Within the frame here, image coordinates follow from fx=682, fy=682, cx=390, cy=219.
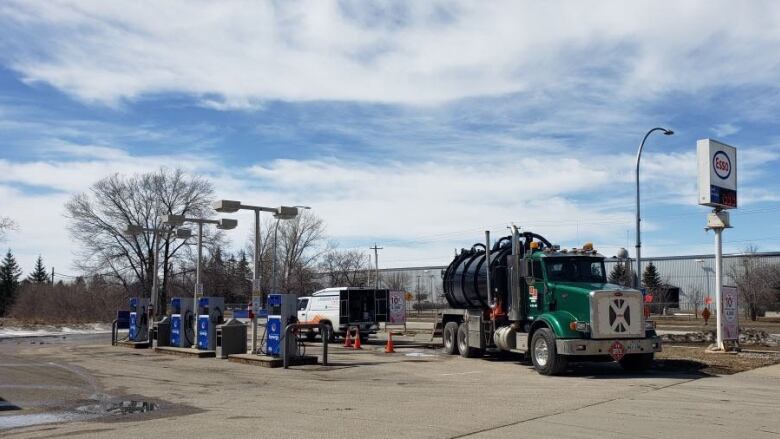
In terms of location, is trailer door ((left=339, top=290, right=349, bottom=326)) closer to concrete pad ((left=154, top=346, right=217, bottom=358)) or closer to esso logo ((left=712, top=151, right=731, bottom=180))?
concrete pad ((left=154, top=346, right=217, bottom=358))

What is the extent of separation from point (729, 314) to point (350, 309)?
1452 cm

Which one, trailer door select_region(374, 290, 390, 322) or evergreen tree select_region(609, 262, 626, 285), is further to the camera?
trailer door select_region(374, 290, 390, 322)

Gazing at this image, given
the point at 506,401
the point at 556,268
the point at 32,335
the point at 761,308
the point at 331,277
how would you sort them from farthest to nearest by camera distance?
the point at 331,277 < the point at 761,308 < the point at 32,335 < the point at 556,268 < the point at 506,401

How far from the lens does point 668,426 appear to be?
943 centimetres

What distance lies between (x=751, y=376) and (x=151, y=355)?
17362 mm

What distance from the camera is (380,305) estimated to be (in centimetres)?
3002

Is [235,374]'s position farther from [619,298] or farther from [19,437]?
[619,298]

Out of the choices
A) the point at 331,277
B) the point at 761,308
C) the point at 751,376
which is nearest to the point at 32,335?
the point at 751,376

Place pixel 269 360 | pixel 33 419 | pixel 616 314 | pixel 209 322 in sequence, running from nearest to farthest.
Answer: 1. pixel 33 419
2. pixel 616 314
3. pixel 269 360
4. pixel 209 322

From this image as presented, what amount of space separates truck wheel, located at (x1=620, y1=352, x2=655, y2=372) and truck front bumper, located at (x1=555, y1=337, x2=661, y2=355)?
1.92 ft

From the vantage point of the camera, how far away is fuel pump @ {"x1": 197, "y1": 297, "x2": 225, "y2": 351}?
21.9 metres

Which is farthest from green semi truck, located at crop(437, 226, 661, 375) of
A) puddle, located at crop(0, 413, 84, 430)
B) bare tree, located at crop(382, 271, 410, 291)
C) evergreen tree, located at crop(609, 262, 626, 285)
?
bare tree, located at crop(382, 271, 410, 291)

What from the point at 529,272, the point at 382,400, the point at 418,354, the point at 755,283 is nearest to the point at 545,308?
the point at 529,272

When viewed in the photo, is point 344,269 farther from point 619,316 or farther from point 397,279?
point 619,316
